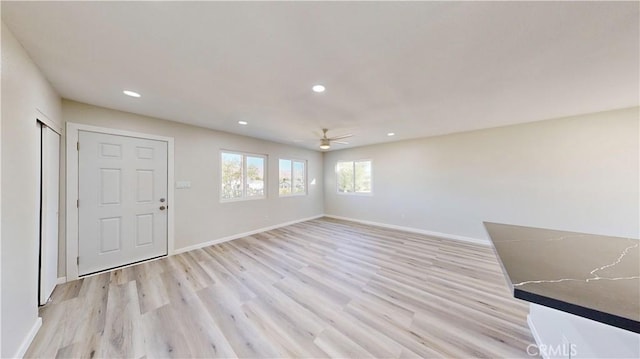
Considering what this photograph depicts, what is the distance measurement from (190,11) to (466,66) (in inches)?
87.7

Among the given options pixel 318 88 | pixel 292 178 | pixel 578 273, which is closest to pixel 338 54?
pixel 318 88

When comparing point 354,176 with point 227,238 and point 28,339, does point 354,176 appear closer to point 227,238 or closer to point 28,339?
point 227,238

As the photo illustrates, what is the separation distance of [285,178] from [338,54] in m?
4.55

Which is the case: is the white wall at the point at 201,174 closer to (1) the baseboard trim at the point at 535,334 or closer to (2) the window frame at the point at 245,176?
(2) the window frame at the point at 245,176

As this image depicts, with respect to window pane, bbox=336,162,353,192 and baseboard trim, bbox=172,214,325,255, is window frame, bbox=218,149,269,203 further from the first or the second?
window pane, bbox=336,162,353,192

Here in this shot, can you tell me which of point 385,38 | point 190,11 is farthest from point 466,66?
point 190,11

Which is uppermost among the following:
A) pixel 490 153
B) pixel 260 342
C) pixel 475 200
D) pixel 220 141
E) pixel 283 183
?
pixel 220 141

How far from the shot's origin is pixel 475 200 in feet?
14.5

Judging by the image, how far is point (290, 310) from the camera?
7.16 ft

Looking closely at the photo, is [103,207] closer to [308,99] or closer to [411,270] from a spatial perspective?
[308,99]

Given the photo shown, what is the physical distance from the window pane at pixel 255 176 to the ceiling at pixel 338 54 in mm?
2126

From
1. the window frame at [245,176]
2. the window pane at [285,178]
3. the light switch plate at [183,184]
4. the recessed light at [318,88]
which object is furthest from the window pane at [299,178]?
the recessed light at [318,88]

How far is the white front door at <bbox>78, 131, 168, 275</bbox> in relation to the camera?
2.88 meters

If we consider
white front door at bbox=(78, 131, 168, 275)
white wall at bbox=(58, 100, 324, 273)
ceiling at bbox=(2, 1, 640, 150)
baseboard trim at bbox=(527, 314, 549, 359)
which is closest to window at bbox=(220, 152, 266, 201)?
white wall at bbox=(58, 100, 324, 273)
